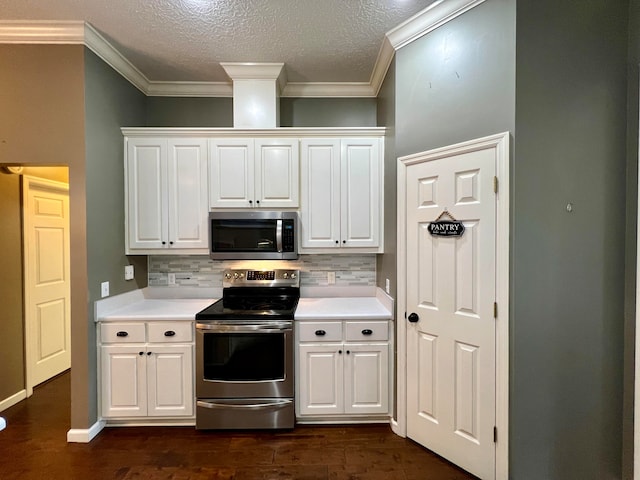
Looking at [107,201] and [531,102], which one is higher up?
[531,102]

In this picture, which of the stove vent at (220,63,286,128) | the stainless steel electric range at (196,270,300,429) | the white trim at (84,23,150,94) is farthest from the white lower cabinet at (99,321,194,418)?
the white trim at (84,23,150,94)

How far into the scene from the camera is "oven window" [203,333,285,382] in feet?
7.84

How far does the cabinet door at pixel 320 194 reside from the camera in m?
2.76

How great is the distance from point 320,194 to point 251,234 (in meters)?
0.70

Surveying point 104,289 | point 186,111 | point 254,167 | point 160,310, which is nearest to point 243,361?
point 160,310

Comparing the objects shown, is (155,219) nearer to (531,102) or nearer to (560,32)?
(531,102)

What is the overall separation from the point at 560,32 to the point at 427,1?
0.79 metres

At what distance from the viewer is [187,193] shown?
9.06 ft

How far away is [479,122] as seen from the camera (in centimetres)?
188

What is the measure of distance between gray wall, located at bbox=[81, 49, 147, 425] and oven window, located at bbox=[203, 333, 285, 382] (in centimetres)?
88

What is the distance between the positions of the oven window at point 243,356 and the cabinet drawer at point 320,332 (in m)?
0.17

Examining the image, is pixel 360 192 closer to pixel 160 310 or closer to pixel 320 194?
pixel 320 194

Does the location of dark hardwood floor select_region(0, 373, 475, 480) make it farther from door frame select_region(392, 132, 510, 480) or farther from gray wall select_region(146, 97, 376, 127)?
gray wall select_region(146, 97, 376, 127)

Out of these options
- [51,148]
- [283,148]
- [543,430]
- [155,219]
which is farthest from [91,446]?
[543,430]
